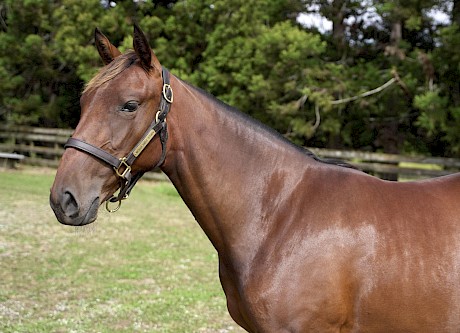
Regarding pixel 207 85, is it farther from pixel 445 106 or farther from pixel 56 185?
pixel 56 185

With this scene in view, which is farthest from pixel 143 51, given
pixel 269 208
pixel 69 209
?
pixel 269 208

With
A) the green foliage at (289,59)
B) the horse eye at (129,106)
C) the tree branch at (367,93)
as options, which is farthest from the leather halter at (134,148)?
the tree branch at (367,93)

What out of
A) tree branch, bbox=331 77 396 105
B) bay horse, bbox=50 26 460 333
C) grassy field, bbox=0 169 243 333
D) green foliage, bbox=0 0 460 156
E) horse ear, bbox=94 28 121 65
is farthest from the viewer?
tree branch, bbox=331 77 396 105

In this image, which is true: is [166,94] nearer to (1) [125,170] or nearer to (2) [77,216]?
(1) [125,170]

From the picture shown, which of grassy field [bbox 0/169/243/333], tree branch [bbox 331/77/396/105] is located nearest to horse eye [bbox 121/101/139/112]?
grassy field [bbox 0/169/243/333]

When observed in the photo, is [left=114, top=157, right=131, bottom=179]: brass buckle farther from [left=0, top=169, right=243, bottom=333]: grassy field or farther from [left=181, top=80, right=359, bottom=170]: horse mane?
[left=181, top=80, right=359, bottom=170]: horse mane

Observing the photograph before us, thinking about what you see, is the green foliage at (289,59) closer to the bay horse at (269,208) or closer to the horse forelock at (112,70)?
the bay horse at (269,208)

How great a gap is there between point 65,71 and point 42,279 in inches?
640

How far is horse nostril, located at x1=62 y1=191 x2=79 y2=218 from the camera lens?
2.04m

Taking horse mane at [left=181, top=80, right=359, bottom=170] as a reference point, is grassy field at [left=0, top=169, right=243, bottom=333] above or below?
below

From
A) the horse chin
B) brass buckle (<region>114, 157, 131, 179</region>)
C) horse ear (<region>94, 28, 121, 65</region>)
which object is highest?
horse ear (<region>94, 28, 121, 65</region>)

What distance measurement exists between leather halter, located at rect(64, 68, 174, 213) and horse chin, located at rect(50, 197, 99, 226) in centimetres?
15

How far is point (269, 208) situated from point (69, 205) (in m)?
0.94

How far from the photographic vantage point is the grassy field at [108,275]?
4.69 meters
